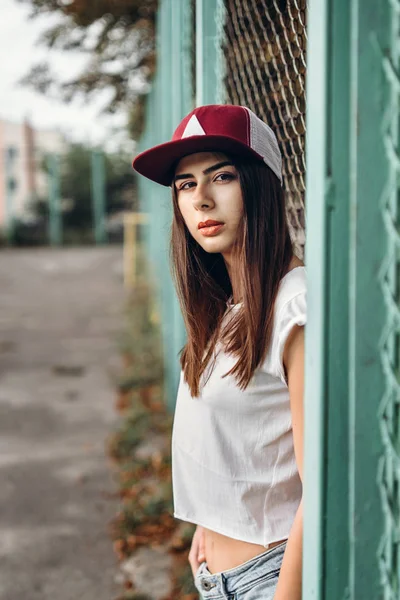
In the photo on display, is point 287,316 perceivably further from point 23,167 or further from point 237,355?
point 23,167

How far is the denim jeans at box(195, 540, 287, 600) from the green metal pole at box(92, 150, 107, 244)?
22333mm

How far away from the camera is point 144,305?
11.1 m

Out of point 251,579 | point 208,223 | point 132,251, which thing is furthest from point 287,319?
point 132,251

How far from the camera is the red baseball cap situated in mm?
1647

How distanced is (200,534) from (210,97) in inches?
56.9

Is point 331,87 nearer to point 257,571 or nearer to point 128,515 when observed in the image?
point 257,571

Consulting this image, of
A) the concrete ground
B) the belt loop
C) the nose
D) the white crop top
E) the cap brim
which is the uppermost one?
the cap brim

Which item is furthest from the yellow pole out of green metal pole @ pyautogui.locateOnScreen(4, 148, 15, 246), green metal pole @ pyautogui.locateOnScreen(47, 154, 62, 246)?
green metal pole @ pyautogui.locateOnScreen(4, 148, 15, 246)

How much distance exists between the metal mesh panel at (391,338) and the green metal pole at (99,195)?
905 inches

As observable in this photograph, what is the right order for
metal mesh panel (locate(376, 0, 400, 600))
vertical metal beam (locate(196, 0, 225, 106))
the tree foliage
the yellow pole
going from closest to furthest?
1. metal mesh panel (locate(376, 0, 400, 600))
2. vertical metal beam (locate(196, 0, 225, 106))
3. the tree foliage
4. the yellow pole

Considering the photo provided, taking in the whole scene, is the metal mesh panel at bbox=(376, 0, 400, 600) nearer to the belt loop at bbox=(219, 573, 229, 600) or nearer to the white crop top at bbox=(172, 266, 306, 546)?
the white crop top at bbox=(172, 266, 306, 546)

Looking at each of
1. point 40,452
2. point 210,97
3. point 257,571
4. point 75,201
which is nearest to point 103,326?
point 40,452

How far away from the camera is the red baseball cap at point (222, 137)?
1647 mm

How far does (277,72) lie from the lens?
2.18 meters
